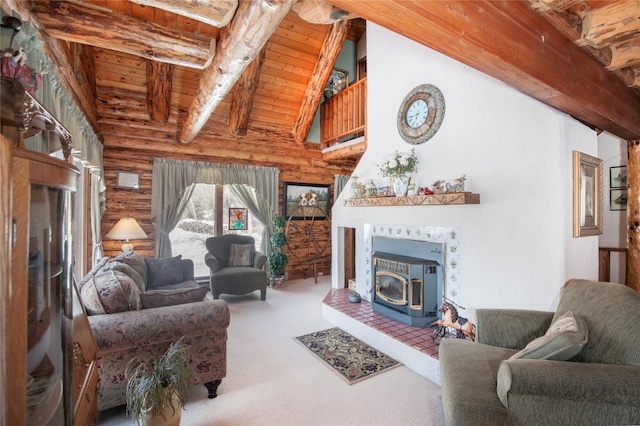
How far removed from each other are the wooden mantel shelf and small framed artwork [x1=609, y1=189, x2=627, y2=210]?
269cm

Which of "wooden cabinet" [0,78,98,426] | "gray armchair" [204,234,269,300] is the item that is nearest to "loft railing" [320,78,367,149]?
"gray armchair" [204,234,269,300]

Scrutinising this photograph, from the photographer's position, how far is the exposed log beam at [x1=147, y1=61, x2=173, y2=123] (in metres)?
4.45

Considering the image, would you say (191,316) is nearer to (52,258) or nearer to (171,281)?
(52,258)

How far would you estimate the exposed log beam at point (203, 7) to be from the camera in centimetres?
199

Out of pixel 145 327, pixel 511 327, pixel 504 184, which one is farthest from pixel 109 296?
pixel 504 184

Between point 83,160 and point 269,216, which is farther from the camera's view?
point 269,216

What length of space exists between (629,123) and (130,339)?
4327 millimetres

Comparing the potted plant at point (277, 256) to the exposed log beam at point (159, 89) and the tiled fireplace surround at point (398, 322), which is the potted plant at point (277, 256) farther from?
the exposed log beam at point (159, 89)

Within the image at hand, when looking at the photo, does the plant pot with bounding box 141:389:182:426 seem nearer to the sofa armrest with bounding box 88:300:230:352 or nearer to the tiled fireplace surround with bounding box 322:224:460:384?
the sofa armrest with bounding box 88:300:230:352

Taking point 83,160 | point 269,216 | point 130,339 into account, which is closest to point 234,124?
point 269,216

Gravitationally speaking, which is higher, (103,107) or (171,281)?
(103,107)

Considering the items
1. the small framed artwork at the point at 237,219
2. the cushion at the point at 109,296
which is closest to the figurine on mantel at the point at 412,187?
the cushion at the point at 109,296

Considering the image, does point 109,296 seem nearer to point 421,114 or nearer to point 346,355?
point 346,355

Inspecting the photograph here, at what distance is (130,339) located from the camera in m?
2.00
